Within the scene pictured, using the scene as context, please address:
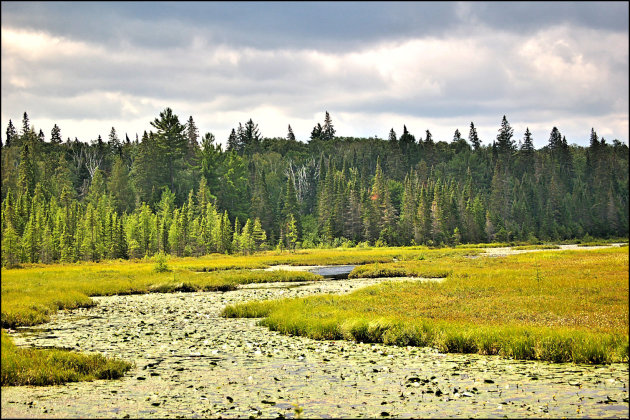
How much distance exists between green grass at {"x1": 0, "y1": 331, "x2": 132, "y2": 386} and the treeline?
6892 centimetres

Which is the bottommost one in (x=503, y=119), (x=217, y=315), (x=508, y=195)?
(x=217, y=315)

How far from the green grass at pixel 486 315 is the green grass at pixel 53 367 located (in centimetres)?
1026

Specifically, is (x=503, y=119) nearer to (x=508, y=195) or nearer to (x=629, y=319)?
(x=508, y=195)

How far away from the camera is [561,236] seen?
13312 cm

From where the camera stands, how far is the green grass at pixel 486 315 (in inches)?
794

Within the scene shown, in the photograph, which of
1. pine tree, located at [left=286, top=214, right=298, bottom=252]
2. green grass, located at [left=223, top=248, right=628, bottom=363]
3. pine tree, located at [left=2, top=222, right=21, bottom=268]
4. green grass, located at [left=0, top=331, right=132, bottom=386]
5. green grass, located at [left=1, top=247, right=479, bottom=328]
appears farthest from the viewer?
pine tree, located at [left=286, top=214, right=298, bottom=252]

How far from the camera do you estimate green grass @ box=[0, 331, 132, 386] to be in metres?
17.9

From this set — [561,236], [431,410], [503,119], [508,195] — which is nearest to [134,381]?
[431,410]

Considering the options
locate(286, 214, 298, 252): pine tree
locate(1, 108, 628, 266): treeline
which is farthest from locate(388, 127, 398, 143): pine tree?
locate(286, 214, 298, 252): pine tree

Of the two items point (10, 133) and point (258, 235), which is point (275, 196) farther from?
point (10, 133)

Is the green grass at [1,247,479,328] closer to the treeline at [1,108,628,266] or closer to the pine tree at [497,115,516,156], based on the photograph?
the treeline at [1,108,628,266]

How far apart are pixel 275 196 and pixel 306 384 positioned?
479ft

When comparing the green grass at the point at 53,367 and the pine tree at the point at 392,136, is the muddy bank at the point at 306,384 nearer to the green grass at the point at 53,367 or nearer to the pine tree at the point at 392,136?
the green grass at the point at 53,367

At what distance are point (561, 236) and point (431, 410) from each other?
132819mm
